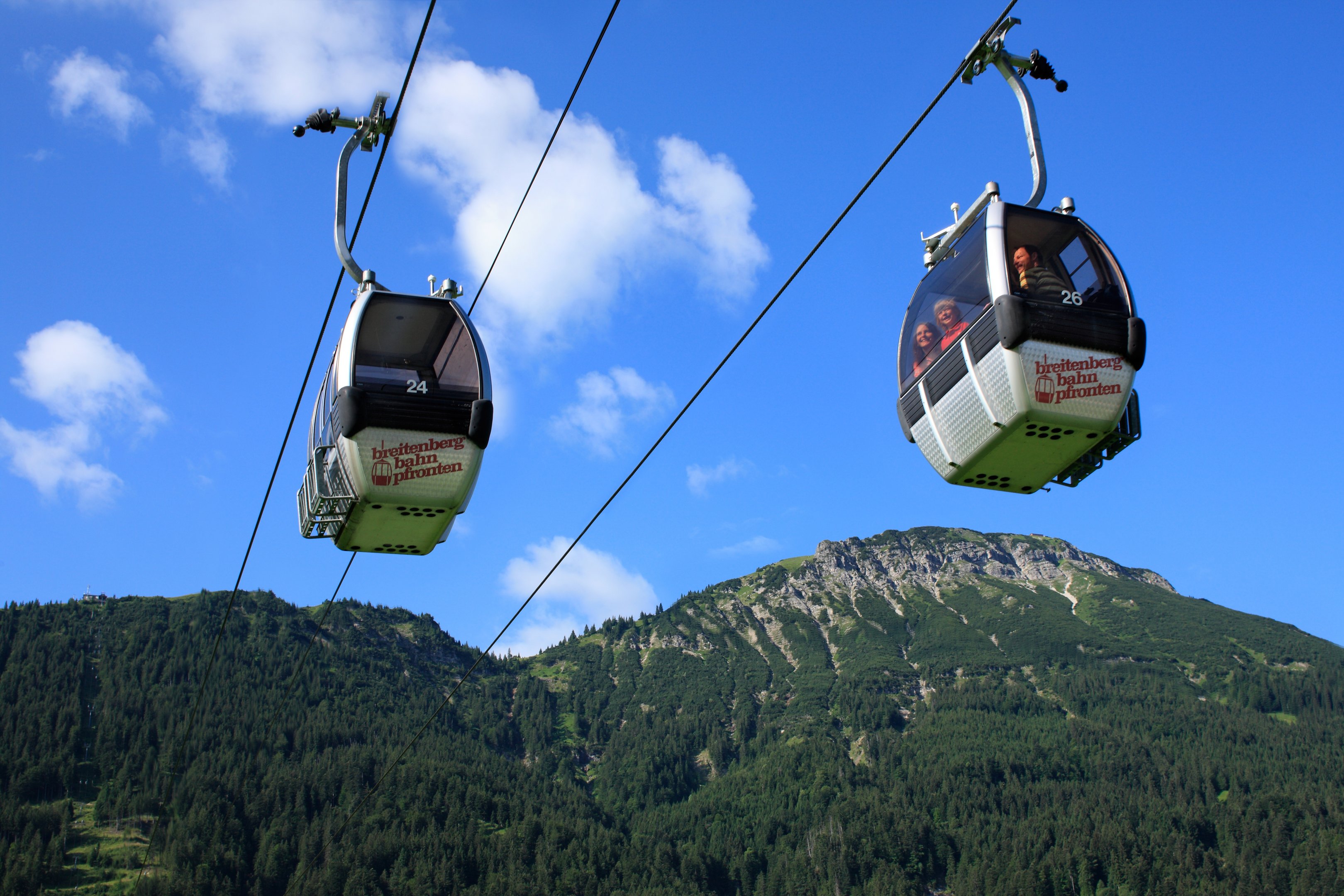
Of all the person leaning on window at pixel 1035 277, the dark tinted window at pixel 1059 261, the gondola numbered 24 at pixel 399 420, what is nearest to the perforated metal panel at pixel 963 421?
the person leaning on window at pixel 1035 277

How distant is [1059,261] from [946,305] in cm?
128

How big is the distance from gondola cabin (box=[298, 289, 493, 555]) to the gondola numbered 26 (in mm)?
5382

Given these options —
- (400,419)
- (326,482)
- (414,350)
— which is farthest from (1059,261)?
(326,482)

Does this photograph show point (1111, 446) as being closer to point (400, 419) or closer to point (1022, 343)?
point (1022, 343)

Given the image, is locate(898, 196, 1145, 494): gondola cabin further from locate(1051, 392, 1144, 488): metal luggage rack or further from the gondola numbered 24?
the gondola numbered 24

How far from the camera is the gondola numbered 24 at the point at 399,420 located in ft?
47.2

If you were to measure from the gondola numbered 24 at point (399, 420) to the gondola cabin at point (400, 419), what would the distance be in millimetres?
11

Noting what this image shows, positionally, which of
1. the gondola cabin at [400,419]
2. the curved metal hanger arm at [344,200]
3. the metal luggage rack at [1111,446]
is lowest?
the metal luggage rack at [1111,446]

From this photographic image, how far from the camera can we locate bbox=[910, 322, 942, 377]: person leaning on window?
1380 centimetres

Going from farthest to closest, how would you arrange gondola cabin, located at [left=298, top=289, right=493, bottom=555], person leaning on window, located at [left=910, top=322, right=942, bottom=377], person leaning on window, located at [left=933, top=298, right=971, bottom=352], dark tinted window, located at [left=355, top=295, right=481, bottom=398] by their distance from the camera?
1. dark tinted window, located at [left=355, top=295, right=481, bottom=398]
2. gondola cabin, located at [left=298, top=289, right=493, bottom=555]
3. person leaning on window, located at [left=910, top=322, right=942, bottom=377]
4. person leaning on window, located at [left=933, top=298, right=971, bottom=352]

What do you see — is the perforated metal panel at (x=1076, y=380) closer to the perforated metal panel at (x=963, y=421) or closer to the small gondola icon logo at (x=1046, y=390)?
the small gondola icon logo at (x=1046, y=390)

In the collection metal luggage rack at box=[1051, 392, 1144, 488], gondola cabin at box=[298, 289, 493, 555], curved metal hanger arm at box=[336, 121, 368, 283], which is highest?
curved metal hanger arm at box=[336, 121, 368, 283]

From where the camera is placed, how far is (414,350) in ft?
48.4

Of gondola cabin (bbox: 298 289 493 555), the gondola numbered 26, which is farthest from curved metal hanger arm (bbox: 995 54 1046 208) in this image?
gondola cabin (bbox: 298 289 493 555)
